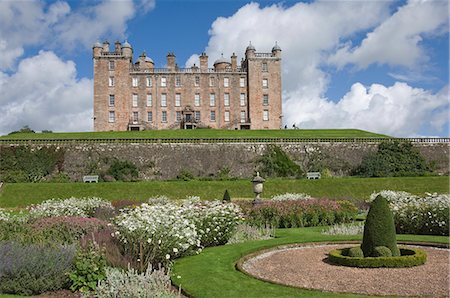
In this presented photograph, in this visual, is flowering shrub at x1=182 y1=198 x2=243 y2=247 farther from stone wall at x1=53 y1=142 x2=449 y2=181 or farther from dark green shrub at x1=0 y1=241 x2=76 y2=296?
stone wall at x1=53 y1=142 x2=449 y2=181

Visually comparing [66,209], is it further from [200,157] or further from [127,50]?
[127,50]

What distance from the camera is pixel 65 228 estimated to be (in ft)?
35.8

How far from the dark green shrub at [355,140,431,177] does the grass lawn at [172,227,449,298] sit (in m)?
26.5

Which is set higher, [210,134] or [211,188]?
[210,134]

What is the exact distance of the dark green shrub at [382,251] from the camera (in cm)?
980

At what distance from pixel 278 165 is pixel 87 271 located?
106 ft

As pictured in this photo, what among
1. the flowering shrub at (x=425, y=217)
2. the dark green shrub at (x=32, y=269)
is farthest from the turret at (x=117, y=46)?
the dark green shrub at (x=32, y=269)

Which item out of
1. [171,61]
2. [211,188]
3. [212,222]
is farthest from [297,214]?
[171,61]

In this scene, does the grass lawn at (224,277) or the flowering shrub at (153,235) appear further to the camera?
the flowering shrub at (153,235)

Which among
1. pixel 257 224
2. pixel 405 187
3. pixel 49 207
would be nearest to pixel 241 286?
pixel 257 224

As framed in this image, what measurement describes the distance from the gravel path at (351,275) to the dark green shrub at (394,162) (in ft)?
91.0

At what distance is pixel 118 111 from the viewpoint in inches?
2207

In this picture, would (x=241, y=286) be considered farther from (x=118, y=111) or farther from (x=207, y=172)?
(x=118, y=111)

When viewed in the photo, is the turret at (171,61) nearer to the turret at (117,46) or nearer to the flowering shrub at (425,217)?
the turret at (117,46)
